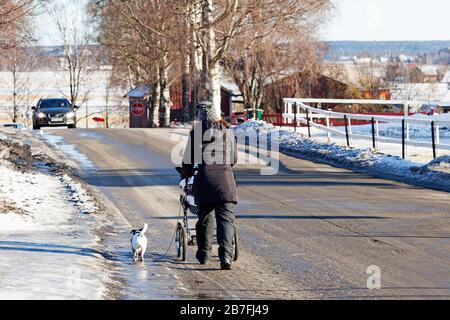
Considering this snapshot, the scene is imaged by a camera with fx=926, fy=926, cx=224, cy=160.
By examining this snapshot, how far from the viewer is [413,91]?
332ft

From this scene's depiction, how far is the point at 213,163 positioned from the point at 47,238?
3000mm

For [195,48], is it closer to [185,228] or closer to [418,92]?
[185,228]

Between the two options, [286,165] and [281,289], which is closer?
[281,289]

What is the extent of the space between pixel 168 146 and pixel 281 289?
18.8m

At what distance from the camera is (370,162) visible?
72.2 ft

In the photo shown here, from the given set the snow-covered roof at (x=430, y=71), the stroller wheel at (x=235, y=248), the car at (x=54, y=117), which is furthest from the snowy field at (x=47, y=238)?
the snow-covered roof at (x=430, y=71)

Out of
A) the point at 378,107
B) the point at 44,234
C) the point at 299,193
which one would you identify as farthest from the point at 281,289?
the point at 378,107

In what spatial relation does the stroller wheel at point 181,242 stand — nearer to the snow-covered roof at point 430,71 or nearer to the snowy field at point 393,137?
the snowy field at point 393,137

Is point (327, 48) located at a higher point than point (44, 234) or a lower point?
higher

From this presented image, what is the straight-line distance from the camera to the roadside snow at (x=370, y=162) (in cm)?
1903

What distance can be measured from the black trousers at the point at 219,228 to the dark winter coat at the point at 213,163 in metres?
0.11

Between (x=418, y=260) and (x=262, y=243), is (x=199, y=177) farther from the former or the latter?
(x=418, y=260)

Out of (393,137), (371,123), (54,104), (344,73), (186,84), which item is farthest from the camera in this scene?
(344,73)

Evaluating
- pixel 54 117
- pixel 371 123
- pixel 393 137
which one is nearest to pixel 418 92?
pixel 54 117
